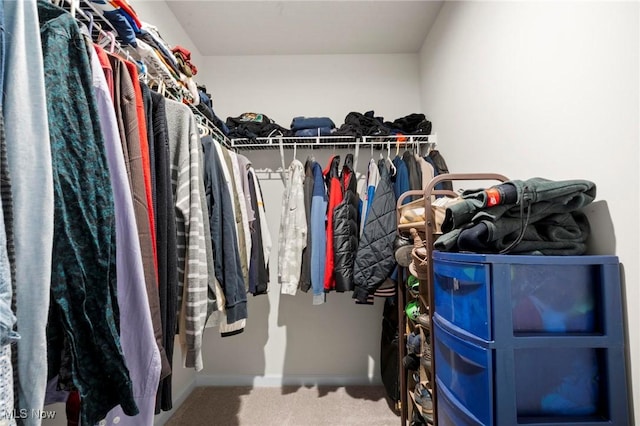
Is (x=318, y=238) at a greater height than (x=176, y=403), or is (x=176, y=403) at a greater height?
(x=318, y=238)

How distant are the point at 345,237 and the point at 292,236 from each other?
0.34m

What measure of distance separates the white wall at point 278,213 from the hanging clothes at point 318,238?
0.43m

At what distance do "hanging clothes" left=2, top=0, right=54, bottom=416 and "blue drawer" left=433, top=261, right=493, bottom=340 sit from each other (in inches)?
34.2

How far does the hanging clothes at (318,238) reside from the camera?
65.6 inches

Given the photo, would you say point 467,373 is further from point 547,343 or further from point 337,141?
point 337,141

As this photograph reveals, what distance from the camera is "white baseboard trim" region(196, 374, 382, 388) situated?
2.01 metres

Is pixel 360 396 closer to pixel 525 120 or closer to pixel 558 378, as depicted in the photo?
pixel 558 378

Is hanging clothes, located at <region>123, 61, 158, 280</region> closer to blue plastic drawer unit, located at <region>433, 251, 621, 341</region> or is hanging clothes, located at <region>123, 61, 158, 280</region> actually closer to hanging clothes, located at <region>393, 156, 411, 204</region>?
blue plastic drawer unit, located at <region>433, 251, 621, 341</region>

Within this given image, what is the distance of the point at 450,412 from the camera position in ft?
2.60

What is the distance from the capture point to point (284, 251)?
5.71ft

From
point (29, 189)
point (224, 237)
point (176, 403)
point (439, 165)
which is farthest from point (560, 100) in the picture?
point (176, 403)

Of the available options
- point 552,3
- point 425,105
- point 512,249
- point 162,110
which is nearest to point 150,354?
point 162,110

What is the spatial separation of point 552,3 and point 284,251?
1601mm

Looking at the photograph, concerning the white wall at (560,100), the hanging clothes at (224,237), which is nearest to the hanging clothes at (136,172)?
the hanging clothes at (224,237)
